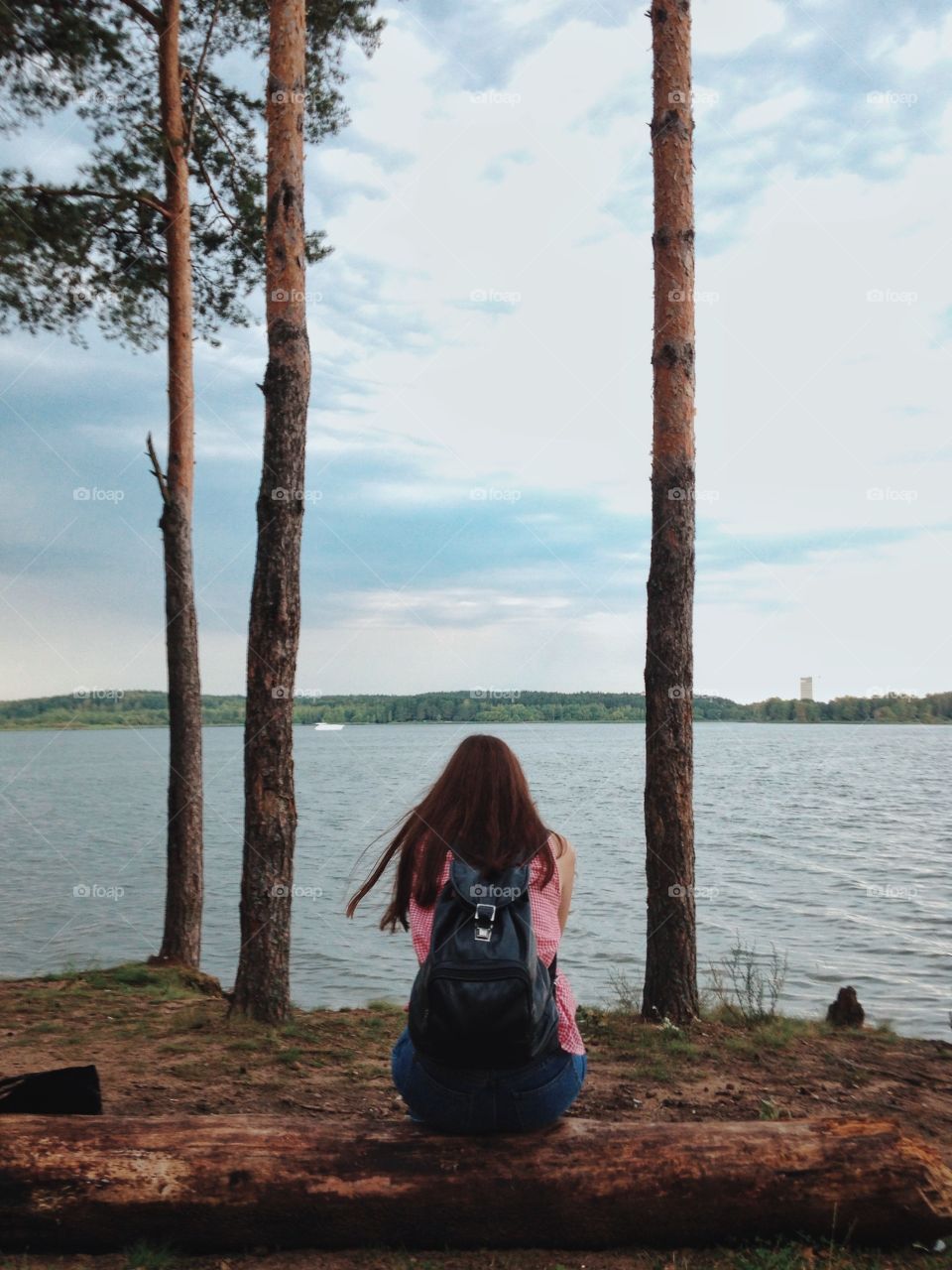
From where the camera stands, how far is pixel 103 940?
16.9 m

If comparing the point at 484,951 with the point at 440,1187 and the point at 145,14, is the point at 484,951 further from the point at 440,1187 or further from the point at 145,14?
the point at 145,14

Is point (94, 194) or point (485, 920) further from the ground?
point (94, 194)

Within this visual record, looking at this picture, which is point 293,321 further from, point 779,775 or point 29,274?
point 779,775

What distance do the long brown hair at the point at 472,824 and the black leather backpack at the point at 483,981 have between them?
80 millimetres

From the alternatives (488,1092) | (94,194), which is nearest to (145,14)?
(94,194)

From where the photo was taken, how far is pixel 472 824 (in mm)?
3613

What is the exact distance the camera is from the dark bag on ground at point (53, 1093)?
3.95m

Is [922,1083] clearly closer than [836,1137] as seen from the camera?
No

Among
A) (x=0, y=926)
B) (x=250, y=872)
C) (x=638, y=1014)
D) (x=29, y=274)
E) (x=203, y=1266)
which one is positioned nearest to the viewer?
(x=203, y=1266)

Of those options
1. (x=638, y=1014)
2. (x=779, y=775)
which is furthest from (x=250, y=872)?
(x=779, y=775)

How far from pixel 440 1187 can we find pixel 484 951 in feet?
3.21

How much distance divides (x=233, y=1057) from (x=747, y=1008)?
382 centimetres

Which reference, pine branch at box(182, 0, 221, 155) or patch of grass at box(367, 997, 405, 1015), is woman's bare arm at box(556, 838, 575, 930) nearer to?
patch of grass at box(367, 997, 405, 1015)

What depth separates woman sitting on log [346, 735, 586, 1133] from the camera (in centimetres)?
334
